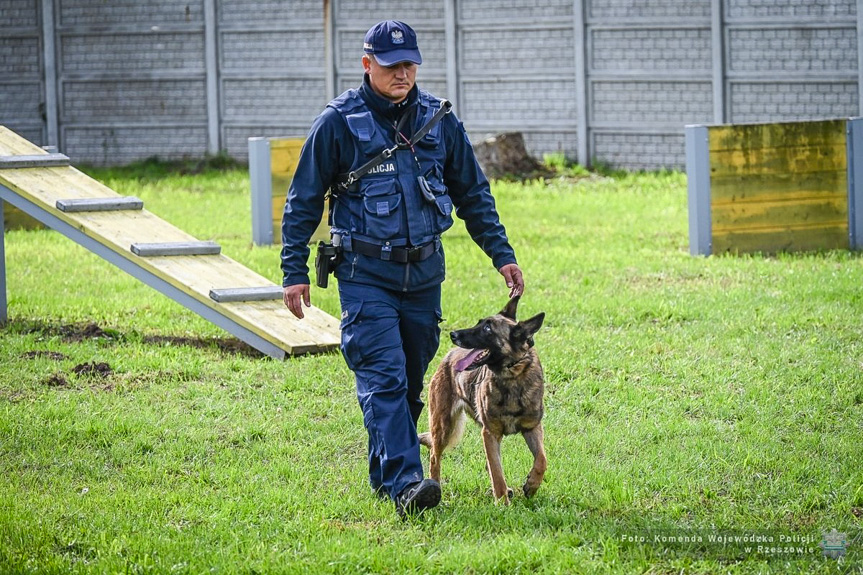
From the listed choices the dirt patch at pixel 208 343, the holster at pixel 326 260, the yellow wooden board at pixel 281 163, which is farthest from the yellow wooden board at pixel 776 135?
the holster at pixel 326 260

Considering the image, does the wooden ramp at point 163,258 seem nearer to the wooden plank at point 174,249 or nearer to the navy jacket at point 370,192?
the wooden plank at point 174,249

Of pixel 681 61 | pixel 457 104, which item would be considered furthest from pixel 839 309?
pixel 457 104

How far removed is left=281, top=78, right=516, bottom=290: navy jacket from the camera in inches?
200

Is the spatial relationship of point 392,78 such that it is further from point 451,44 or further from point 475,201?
point 451,44

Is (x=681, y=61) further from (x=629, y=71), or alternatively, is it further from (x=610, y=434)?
(x=610, y=434)

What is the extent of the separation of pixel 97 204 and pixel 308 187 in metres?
4.21

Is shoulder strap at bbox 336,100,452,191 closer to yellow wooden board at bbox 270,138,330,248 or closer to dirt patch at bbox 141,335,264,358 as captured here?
dirt patch at bbox 141,335,264,358

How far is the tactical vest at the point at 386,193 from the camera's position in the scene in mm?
5059

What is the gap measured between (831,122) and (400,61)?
7425 mm

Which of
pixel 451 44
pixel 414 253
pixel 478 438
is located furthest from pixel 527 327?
pixel 451 44

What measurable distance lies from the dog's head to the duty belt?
390mm

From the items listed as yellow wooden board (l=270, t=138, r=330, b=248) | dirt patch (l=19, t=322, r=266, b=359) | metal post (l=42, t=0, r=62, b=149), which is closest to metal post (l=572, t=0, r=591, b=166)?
yellow wooden board (l=270, t=138, r=330, b=248)

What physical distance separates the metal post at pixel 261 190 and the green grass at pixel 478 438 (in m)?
1.45

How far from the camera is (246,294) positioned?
8266 mm
